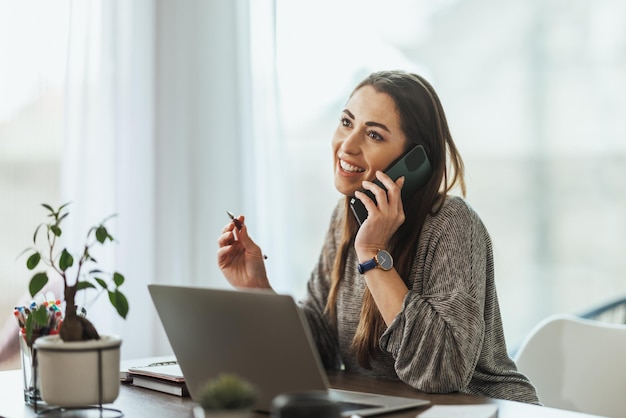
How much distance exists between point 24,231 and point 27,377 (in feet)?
4.37

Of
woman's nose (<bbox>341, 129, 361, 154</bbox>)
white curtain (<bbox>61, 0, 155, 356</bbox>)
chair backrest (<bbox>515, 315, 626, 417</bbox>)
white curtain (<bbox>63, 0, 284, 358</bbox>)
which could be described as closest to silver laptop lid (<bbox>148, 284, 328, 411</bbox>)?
woman's nose (<bbox>341, 129, 361, 154</bbox>)

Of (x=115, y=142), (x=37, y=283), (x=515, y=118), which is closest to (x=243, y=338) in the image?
(x=37, y=283)

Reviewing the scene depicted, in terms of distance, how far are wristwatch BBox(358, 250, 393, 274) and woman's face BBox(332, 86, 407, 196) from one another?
20cm

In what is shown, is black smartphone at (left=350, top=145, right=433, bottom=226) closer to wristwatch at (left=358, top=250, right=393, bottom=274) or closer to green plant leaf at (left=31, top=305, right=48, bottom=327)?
wristwatch at (left=358, top=250, right=393, bottom=274)

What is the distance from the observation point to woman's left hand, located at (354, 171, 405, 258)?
1.50 metres

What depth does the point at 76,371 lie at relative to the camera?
1.06 m

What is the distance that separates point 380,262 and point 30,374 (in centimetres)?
62

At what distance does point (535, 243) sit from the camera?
3.09 metres

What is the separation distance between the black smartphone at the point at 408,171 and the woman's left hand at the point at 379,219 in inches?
1.3

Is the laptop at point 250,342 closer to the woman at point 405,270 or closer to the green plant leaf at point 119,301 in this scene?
the green plant leaf at point 119,301

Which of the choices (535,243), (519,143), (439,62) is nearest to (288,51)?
(439,62)

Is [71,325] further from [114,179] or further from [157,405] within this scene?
[114,179]

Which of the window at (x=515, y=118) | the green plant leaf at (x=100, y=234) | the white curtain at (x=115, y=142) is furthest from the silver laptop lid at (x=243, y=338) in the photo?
the window at (x=515, y=118)

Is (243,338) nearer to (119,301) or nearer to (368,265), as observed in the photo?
(119,301)
